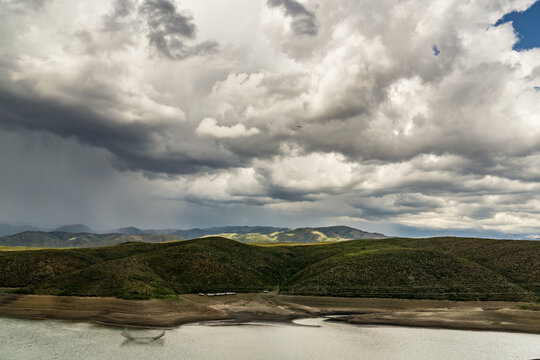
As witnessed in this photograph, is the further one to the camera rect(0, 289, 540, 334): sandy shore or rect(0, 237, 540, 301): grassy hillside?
rect(0, 237, 540, 301): grassy hillside

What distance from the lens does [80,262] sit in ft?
427

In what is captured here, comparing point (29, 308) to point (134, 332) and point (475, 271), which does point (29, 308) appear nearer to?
point (134, 332)

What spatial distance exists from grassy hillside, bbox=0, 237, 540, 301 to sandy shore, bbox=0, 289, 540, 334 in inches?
243

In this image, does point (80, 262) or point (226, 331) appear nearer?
point (226, 331)

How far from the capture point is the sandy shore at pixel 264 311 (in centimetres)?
7894

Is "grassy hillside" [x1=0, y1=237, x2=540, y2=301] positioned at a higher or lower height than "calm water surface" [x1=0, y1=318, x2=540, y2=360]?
higher

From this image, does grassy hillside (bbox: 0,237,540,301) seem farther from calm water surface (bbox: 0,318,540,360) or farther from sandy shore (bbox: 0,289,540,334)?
calm water surface (bbox: 0,318,540,360)

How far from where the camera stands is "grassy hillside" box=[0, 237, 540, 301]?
105 m

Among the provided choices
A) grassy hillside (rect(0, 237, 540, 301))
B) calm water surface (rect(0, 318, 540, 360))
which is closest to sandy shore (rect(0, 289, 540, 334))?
calm water surface (rect(0, 318, 540, 360))

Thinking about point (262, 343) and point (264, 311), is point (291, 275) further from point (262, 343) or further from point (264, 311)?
point (262, 343)

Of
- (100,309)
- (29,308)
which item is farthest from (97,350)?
(29,308)

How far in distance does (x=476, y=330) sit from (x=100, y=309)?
9075 centimetres

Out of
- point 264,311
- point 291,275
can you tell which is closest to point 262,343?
point 264,311

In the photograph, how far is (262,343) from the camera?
6278 centimetres
